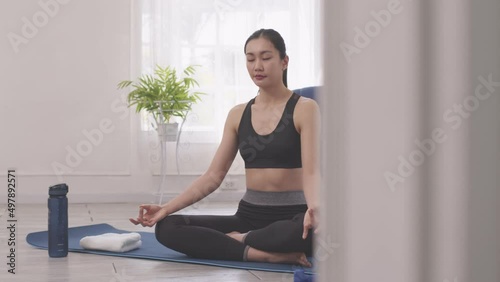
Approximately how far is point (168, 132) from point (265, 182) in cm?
258

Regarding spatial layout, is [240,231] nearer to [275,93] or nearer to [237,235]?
[237,235]

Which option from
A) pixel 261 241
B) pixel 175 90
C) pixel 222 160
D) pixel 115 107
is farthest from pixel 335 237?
pixel 115 107

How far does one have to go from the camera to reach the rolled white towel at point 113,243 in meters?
2.68

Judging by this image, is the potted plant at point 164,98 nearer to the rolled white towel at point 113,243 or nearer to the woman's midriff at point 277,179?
the rolled white towel at point 113,243

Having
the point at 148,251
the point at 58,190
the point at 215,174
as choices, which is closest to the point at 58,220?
the point at 58,190

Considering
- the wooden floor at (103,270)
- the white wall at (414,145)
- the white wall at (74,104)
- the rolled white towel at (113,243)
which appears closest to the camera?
the white wall at (414,145)

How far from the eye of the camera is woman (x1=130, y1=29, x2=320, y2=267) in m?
2.42

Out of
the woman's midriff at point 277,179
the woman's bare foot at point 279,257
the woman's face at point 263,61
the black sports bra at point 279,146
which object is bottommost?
the woman's bare foot at point 279,257

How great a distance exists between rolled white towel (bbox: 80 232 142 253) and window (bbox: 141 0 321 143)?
8.57 feet

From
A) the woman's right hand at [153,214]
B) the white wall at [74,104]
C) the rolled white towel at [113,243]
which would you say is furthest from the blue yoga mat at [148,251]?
the white wall at [74,104]

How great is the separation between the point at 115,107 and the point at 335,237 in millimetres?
5080

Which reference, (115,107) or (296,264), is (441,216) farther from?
(115,107)

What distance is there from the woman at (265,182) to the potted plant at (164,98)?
7.73 ft

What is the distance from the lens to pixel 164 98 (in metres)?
4.95
